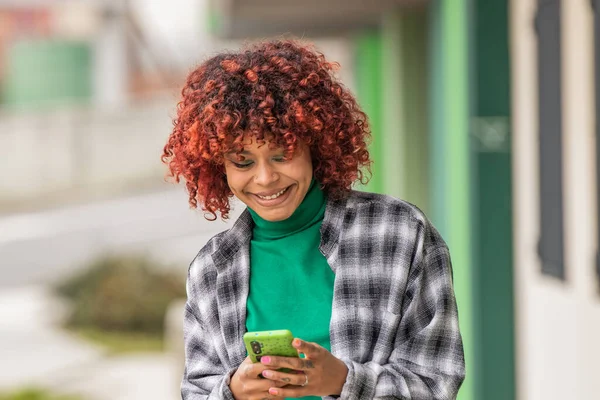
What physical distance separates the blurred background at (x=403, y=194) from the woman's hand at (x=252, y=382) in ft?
1.97

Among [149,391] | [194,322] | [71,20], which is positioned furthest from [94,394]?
[71,20]

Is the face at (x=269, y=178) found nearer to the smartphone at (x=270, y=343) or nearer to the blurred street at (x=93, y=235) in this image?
the smartphone at (x=270, y=343)

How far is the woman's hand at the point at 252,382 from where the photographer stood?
1841mm

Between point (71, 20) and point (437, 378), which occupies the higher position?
point (71, 20)

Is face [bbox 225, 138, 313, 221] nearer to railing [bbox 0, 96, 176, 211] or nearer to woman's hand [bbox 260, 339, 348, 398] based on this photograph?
woman's hand [bbox 260, 339, 348, 398]

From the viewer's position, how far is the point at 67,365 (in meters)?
11.2

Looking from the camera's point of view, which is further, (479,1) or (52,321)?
(52,321)

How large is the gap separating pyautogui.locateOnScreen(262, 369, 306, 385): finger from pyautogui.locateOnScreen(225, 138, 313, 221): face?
32 cm

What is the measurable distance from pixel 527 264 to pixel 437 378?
2708 millimetres

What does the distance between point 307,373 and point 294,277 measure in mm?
231

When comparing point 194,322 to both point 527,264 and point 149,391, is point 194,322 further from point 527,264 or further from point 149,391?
point 149,391

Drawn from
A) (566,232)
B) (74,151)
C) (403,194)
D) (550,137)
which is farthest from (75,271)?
(566,232)

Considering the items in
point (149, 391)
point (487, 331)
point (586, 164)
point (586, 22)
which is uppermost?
point (586, 22)

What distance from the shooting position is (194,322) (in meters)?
2.12
